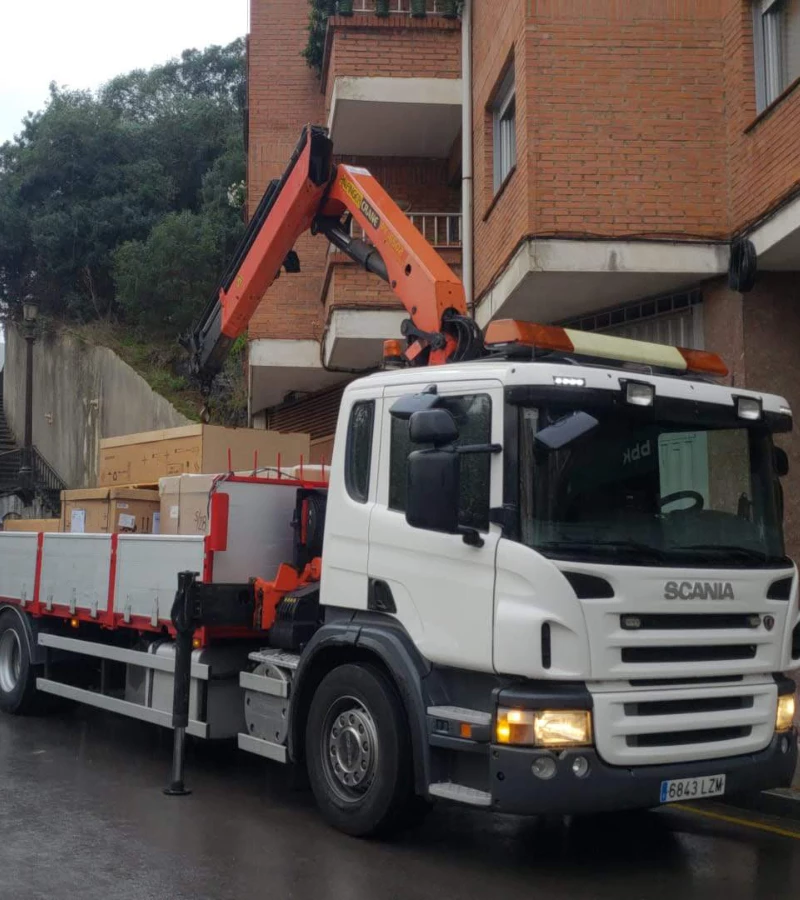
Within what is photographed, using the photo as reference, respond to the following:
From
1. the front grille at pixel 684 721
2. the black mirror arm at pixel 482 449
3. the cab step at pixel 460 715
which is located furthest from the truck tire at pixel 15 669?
the front grille at pixel 684 721

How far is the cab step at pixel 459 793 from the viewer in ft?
17.8

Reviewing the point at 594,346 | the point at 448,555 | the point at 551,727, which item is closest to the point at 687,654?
the point at 551,727

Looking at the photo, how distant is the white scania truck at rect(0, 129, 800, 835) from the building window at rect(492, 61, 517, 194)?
6.85 meters

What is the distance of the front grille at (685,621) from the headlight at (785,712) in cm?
50

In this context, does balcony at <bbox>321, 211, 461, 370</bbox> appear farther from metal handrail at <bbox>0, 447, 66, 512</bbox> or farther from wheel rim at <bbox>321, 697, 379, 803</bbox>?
metal handrail at <bbox>0, 447, 66, 512</bbox>

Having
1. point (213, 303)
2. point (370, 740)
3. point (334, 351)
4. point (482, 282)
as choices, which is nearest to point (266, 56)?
point (334, 351)

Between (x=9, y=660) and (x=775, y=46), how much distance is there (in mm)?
9209

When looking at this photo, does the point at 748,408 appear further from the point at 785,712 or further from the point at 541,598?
the point at 541,598

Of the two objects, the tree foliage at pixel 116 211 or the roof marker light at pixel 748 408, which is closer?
the roof marker light at pixel 748 408

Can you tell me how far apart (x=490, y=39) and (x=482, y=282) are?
2.74 metres

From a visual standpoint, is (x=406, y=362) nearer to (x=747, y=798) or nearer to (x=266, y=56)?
(x=747, y=798)

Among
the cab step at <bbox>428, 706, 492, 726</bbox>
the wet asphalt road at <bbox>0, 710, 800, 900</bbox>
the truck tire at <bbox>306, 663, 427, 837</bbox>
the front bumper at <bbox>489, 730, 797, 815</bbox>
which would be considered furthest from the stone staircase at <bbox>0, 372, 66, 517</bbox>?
the front bumper at <bbox>489, 730, 797, 815</bbox>

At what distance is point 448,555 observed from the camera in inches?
230

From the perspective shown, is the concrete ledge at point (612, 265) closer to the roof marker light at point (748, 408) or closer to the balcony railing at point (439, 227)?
the balcony railing at point (439, 227)
